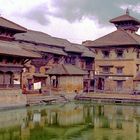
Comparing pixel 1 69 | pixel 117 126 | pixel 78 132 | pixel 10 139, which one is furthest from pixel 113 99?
pixel 10 139

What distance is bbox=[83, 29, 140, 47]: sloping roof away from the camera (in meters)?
58.2

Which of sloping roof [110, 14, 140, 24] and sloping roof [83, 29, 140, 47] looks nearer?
sloping roof [83, 29, 140, 47]

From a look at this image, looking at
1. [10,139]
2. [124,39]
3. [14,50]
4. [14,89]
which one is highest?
[124,39]

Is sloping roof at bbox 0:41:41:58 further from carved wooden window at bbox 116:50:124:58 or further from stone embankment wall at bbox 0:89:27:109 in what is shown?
carved wooden window at bbox 116:50:124:58

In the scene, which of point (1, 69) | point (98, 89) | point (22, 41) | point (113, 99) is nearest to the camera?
point (1, 69)

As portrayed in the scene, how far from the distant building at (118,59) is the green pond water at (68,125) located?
21315 mm

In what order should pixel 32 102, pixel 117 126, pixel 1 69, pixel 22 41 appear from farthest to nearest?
pixel 22 41 < pixel 32 102 < pixel 1 69 < pixel 117 126

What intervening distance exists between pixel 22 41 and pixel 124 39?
15.5m

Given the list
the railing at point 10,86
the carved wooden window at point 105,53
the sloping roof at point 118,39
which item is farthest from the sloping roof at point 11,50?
the carved wooden window at point 105,53

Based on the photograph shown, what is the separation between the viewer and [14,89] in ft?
129

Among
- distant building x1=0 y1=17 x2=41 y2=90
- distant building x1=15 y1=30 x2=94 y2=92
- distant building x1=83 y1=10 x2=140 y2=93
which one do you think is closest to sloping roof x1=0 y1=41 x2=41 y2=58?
distant building x1=0 y1=17 x2=41 y2=90

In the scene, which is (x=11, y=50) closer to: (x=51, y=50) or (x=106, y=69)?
(x=51, y=50)

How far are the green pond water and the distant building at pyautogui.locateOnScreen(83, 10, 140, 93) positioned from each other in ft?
69.9

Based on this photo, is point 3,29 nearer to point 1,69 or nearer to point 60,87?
point 1,69
